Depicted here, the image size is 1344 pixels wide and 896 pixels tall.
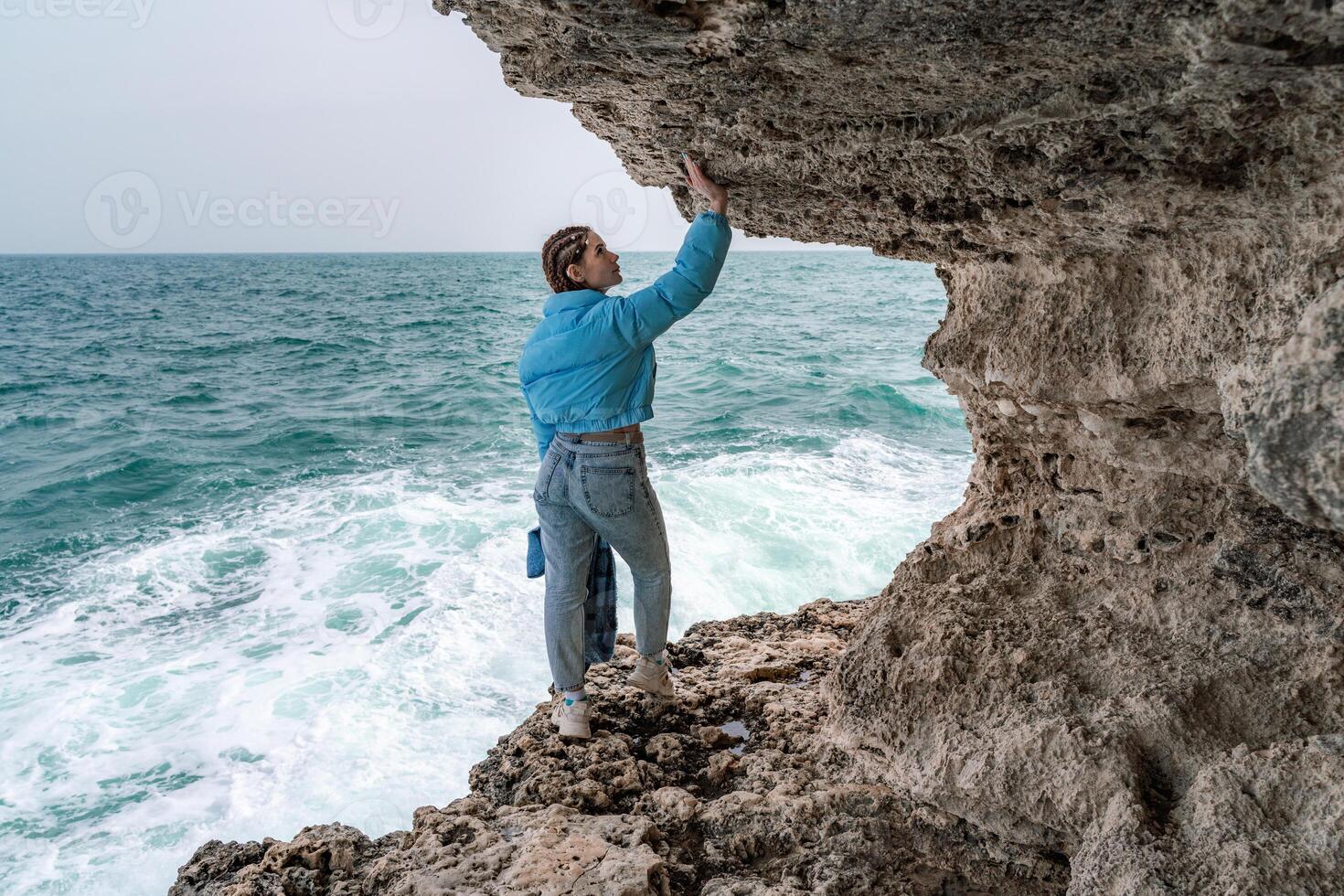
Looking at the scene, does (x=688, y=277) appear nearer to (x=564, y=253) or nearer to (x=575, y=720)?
(x=564, y=253)

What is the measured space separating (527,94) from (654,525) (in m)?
1.32

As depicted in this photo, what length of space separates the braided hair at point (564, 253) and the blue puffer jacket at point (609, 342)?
66 millimetres

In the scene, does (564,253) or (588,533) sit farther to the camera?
(588,533)

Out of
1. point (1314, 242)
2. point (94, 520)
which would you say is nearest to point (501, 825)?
point (1314, 242)

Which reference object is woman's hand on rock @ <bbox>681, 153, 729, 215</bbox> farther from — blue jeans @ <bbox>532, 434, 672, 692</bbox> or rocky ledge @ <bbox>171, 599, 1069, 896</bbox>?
rocky ledge @ <bbox>171, 599, 1069, 896</bbox>

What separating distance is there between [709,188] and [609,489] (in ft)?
3.03

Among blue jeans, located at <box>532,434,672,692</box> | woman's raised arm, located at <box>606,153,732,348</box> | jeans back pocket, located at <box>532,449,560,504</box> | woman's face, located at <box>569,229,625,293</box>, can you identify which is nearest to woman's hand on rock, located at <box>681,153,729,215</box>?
woman's raised arm, located at <box>606,153,732,348</box>

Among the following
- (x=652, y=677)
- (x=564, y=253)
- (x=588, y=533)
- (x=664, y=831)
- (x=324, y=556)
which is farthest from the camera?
(x=324, y=556)

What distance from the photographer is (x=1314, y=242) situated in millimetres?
1556

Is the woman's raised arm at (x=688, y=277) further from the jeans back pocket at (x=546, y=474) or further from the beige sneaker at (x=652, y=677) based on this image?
the beige sneaker at (x=652, y=677)

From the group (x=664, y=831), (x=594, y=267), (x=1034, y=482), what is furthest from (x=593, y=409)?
(x=1034, y=482)

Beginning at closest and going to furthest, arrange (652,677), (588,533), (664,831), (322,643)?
(664,831) < (588,533) < (652,677) < (322,643)

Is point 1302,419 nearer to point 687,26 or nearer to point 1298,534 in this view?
point 1298,534

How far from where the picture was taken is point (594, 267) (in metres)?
2.69
